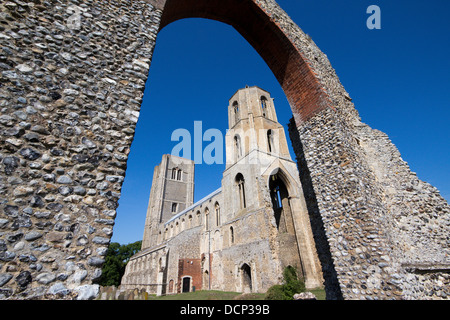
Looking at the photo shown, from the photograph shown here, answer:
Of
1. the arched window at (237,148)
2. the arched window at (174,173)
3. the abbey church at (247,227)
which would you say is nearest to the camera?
the abbey church at (247,227)

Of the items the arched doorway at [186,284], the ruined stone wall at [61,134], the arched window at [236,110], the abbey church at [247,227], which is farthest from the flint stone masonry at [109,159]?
the arched doorway at [186,284]

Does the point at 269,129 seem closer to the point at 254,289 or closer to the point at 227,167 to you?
the point at 227,167

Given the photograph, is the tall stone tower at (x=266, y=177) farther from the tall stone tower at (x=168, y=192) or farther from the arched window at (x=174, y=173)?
the arched window at (x=174, y=173)

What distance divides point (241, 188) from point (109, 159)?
19.1 m

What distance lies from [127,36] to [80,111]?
1.70 meters

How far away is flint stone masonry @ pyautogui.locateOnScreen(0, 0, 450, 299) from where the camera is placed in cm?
198

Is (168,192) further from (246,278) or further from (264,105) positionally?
(246,278)

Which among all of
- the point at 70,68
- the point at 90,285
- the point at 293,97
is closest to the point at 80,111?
the point at 70,68

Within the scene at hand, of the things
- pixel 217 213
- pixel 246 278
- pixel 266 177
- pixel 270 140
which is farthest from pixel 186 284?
pixel 270 140

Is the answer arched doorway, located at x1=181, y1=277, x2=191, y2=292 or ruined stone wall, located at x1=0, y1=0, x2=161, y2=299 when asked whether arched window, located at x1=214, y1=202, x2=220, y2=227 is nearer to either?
arched doorway, located at x1=181, y1=277, x2=191, y2=292

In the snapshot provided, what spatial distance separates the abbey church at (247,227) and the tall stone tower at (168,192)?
11398 millimetres

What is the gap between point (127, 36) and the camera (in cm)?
348

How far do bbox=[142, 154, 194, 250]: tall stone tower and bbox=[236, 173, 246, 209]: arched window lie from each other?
1047 inches

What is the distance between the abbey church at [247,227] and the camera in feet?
54.3
